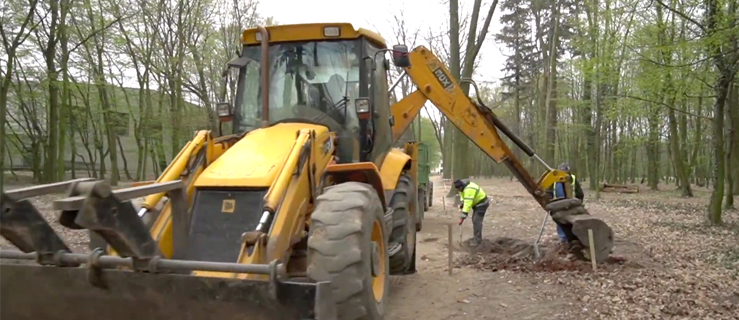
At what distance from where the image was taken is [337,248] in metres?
4.21

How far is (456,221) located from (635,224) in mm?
4450

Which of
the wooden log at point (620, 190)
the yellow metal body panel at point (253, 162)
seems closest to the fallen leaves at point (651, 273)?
the yellow metal body panel at point (253, 162)

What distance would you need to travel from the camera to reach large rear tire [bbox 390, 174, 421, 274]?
23.5 feet

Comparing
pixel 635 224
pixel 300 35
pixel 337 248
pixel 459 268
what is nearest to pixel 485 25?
pixel 635 224

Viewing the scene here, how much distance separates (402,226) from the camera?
7375mm

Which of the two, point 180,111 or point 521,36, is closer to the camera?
point 180,111

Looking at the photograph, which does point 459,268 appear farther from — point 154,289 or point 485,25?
point 485,25

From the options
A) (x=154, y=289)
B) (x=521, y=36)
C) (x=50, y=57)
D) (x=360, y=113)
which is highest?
(x=521, y=36)

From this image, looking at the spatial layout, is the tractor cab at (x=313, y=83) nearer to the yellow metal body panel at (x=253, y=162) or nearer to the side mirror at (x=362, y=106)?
the side mirror at (x=362, y=106)

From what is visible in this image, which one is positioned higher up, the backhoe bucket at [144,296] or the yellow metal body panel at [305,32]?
the yellow metal body panel at [305,32]

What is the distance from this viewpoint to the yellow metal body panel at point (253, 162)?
16.5 ft

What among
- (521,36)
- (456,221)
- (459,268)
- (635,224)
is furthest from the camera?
(521,36)

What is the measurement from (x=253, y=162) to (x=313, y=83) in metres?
1.39

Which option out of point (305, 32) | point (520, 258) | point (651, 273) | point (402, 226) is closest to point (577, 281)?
point (651, 273)
